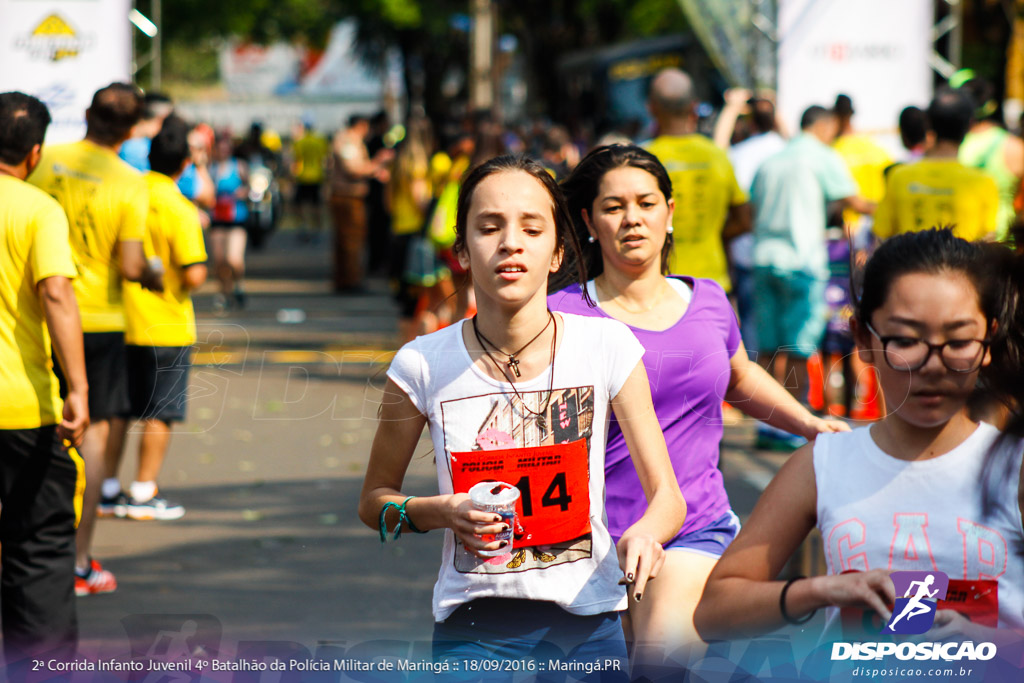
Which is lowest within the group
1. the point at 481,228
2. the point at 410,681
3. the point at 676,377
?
the point at 410,681

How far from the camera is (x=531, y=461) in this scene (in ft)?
8.82

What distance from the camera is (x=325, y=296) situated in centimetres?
1734

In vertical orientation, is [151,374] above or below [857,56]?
below

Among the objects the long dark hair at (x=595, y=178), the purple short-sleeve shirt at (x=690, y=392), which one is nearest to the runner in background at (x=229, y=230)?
the long dark hair at (x=595, y=178)

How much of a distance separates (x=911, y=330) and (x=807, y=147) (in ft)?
20.7

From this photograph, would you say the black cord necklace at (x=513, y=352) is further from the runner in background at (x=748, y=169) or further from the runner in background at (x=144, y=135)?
the runner in background at (x=144, y=135)

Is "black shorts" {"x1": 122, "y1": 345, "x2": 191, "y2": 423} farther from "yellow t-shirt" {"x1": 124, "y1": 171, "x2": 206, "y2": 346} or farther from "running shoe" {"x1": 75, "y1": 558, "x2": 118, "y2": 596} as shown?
"running shoe" {"x1": 75, "y1": 558, "x2": 118, "y2": 596}

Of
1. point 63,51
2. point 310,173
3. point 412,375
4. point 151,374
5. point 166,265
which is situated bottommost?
point 151,374

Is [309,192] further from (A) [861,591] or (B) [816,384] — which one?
(A) [861,591]

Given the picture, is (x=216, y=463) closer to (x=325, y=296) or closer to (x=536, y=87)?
(x=325, y=296)

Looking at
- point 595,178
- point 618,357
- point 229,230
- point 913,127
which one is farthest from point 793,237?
point 229,230

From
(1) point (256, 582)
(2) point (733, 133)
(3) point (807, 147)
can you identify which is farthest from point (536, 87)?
(1) point (256, 582)

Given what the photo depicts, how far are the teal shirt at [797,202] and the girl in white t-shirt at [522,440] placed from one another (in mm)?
5698

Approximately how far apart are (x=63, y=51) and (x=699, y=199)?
15.6 ft
